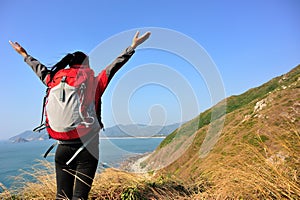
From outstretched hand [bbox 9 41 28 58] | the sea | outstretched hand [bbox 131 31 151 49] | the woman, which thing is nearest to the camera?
the woman

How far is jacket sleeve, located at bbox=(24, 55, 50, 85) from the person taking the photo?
2.81 meters

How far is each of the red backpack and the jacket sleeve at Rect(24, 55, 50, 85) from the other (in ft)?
1.04

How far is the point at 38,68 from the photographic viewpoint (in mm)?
2869

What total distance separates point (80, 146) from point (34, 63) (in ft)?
3.92

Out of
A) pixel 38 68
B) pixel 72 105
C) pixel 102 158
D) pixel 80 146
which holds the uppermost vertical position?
pixel 38 68

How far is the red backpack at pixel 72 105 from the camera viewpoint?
2.45 metres

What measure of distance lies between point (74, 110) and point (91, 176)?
77 centimetres

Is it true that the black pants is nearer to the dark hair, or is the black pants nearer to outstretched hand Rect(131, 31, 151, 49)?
the dark hair

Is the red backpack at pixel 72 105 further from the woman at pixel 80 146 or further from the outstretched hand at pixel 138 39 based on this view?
the outstretched hand at pixel 138 39

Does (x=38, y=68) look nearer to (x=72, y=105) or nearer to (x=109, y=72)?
(x=72, y=105)

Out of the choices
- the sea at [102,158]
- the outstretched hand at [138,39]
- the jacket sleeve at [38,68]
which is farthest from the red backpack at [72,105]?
the outstretched hand at [138,39]

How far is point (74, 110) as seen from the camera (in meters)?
2.46

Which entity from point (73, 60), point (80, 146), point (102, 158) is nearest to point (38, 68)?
point (73, 60)

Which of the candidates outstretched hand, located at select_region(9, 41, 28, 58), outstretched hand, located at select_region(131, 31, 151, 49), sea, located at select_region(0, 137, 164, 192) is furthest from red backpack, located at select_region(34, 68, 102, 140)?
outstretched hand, located at select_region(9, 41, 28, 58)
